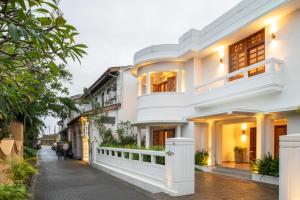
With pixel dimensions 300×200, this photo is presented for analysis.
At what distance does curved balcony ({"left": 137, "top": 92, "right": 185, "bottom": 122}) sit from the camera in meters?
15.8

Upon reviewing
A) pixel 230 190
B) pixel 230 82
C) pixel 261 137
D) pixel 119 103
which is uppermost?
pixel 230 82

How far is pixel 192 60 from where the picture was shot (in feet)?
50.1

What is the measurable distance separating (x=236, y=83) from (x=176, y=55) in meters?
4.71

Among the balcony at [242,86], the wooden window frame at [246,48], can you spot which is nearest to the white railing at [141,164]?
the balcony at [242,86]

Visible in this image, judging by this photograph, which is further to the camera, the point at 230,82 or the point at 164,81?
the point at 164,81

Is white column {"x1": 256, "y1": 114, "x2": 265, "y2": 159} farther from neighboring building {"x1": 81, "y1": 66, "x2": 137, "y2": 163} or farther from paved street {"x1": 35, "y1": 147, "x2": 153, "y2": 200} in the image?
neighboring building {"x1": 81, "y1": 66, "x2": 137, "y2": 163}

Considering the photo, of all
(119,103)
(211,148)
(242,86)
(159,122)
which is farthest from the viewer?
(119,103)

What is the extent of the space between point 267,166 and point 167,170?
407cm

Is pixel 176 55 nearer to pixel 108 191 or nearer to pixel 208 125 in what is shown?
pixel 208 125

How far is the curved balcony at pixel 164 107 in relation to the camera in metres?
15.8

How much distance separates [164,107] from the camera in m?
16.0

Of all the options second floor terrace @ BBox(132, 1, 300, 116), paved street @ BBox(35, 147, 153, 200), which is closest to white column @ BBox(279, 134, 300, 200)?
paved street @ BBox(35, 147, 153, 200)

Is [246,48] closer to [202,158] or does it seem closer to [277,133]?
[277,133]

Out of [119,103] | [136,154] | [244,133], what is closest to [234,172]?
[244,133]
